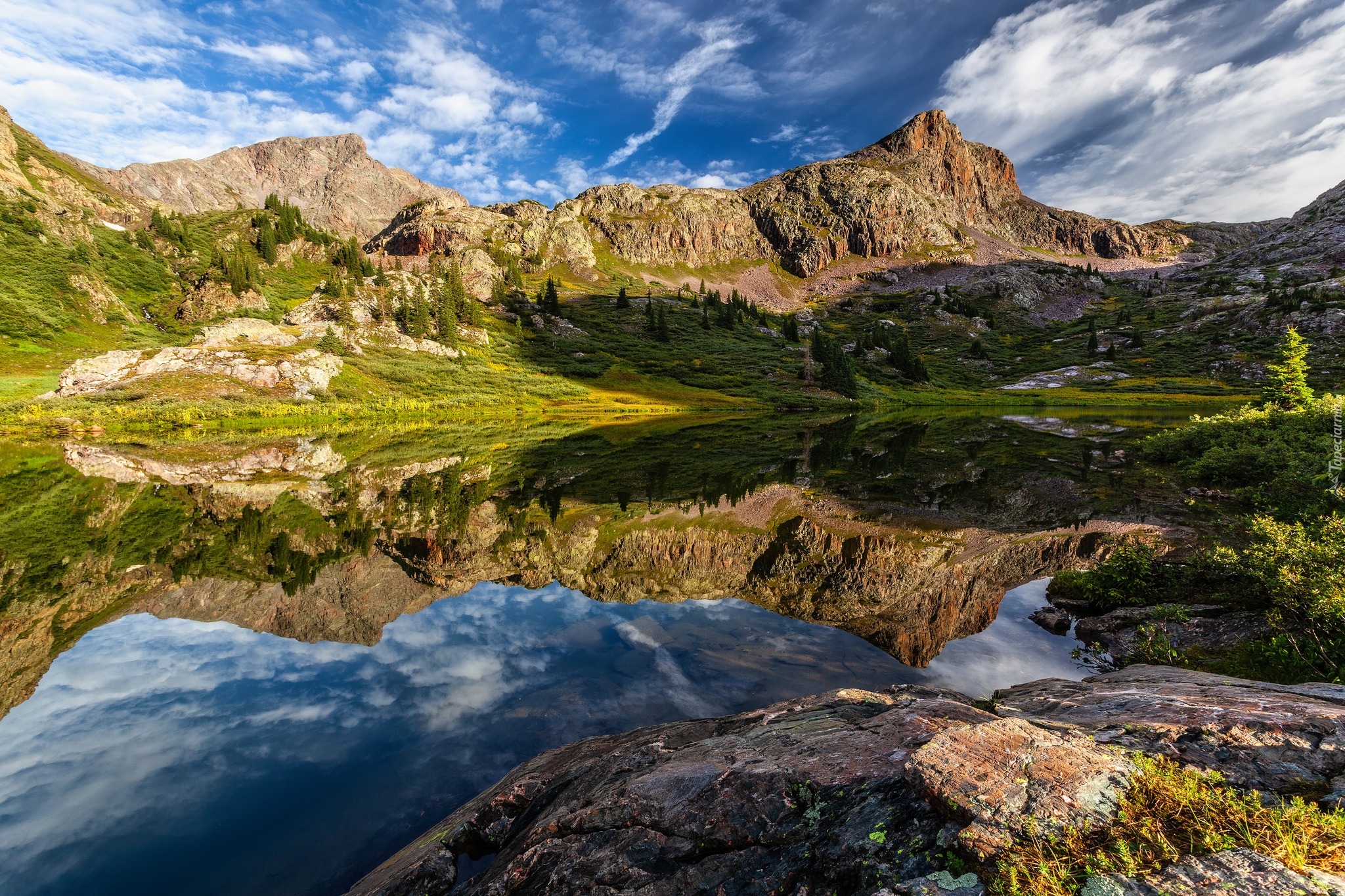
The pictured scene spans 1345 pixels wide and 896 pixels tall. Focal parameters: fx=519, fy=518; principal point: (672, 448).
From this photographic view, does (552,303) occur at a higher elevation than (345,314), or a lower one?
higher

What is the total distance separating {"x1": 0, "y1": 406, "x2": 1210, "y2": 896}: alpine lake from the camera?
28.5 ft

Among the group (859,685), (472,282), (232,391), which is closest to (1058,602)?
(859,685)

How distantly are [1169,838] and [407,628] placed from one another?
54.0ft

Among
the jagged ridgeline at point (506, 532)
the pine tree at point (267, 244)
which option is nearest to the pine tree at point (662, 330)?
the pine tree at point (267, 244)

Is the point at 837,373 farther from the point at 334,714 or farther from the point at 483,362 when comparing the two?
Result: the point at 334,714

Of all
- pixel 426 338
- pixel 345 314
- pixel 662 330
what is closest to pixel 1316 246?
pixel 662 330

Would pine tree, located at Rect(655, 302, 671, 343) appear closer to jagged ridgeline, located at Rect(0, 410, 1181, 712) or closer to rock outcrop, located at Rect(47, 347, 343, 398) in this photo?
rock outcrop, located at Rect(47, 347, 343, 398)

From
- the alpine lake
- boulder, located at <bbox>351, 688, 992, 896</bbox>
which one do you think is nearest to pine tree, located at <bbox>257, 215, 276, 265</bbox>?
the alpine lake

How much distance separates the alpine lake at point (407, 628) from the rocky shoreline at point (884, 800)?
3.11 m

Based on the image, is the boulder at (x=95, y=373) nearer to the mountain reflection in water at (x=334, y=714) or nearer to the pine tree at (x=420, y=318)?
the pine tree at (x=420, y=318)

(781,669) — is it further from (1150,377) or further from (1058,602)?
(1150,377)

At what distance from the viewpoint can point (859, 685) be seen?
12.0m

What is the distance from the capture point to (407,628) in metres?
15.3

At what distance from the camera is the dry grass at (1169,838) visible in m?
3.10
